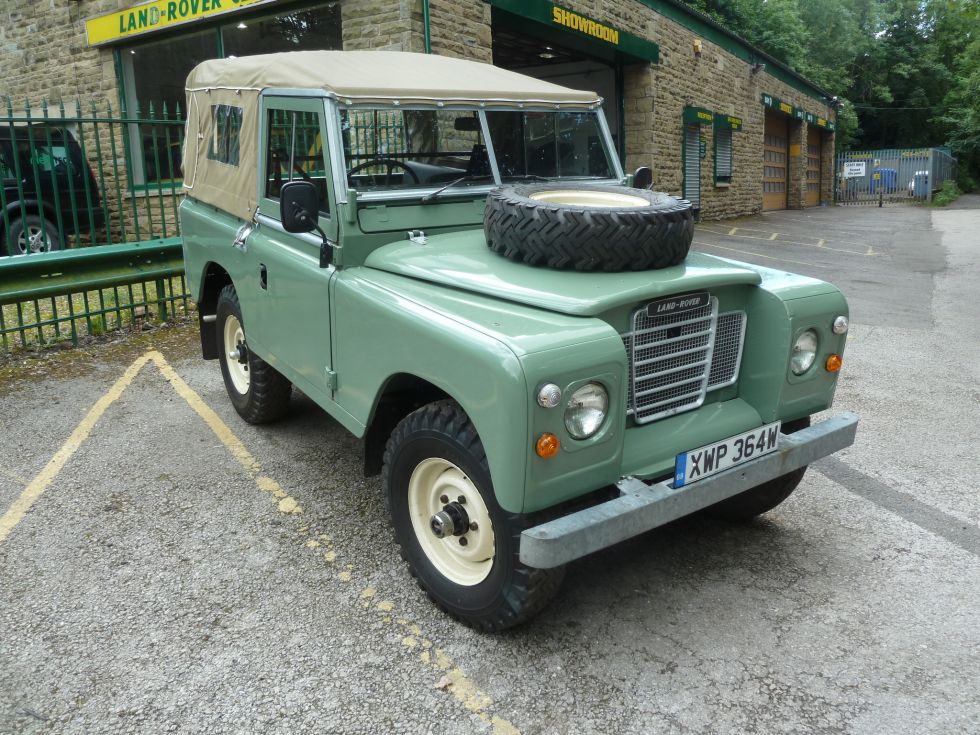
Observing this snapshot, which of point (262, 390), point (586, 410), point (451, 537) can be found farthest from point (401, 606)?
point (262, 390)

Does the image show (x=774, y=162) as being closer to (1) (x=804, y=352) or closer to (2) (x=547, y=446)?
(1) (x=804, y=352)

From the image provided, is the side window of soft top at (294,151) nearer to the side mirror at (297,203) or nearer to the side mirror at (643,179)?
the side mirror at (297,203)

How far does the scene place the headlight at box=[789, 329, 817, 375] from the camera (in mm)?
3346

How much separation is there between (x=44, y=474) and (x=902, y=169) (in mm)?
40448

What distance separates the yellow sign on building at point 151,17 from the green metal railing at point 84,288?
16.0ft

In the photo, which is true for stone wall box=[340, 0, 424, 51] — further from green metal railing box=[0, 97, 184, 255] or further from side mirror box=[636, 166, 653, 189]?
side mirror box=[636, 166, 653, 189]

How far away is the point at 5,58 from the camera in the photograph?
600 inches

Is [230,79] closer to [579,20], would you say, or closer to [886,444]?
[886,444]

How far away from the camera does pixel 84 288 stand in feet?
23.5

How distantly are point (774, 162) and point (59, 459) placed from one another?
89.6 ft

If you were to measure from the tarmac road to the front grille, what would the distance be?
Result: 833mm

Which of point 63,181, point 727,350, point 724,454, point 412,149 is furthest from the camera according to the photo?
point 63,181

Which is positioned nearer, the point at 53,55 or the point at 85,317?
the point at 85,317

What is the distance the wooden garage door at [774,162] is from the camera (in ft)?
Answer: 87.5
